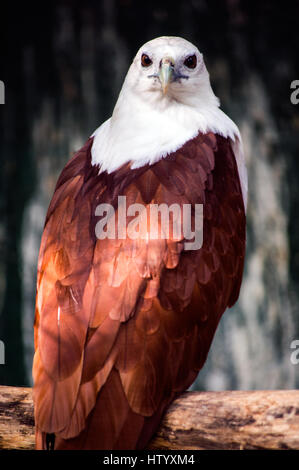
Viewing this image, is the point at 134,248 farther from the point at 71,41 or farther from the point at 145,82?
the point at 71,41

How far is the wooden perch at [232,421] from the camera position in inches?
76.7

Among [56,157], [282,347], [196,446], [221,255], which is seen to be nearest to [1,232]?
[56,157]

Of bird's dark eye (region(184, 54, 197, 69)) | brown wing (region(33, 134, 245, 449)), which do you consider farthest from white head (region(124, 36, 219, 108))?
brown wing (region(33, 134, 245, 449))

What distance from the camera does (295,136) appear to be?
15.2 feet

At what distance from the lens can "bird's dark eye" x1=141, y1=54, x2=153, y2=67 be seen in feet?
8.80

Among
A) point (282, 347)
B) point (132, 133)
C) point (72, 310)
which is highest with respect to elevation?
point (132, 133)

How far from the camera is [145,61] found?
2695 millimetres

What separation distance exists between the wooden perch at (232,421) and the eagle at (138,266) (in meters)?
0.07

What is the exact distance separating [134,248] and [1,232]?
9.14ft
